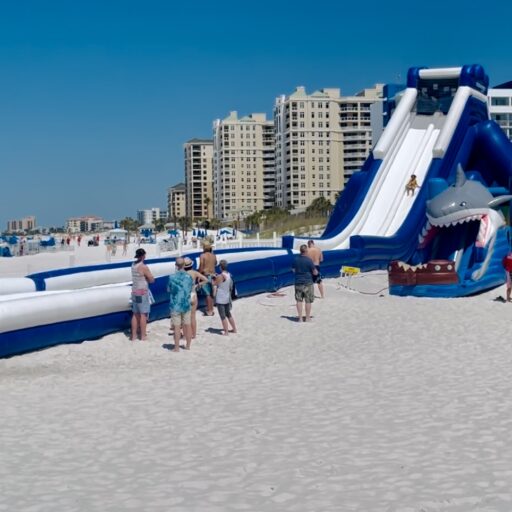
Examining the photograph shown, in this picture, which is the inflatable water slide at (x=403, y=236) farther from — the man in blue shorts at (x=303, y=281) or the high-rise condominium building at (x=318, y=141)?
the high-rise condominium building at (x=318, y=141)

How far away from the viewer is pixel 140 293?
10.2 meters

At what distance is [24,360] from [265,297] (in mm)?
6337

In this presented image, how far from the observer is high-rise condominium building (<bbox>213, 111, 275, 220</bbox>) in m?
126

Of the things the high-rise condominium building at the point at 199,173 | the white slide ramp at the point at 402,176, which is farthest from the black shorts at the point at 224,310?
the high-rise condominium building at the point at 199,173

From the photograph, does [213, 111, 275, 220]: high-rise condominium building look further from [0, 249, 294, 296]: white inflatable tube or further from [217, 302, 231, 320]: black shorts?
[217, 302, 231, 320]: black shorts

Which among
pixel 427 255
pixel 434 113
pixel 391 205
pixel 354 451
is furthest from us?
pixel 434 113

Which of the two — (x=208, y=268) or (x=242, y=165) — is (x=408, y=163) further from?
(x=242, y=165)

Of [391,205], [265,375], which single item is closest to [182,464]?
[265,375]

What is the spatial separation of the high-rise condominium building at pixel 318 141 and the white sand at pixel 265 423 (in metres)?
97.4

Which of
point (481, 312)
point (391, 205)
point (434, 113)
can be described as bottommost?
point (481, 312)

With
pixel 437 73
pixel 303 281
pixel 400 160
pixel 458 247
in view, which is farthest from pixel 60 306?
pixel 437 73

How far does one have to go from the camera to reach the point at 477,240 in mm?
16547

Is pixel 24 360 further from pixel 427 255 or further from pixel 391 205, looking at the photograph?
pixel 391 205

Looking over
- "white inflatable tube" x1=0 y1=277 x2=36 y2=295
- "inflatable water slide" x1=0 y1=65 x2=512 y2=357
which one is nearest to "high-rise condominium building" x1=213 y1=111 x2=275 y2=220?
"inflatable water slide" x1=0 y1=65 x2=512 y2=357
